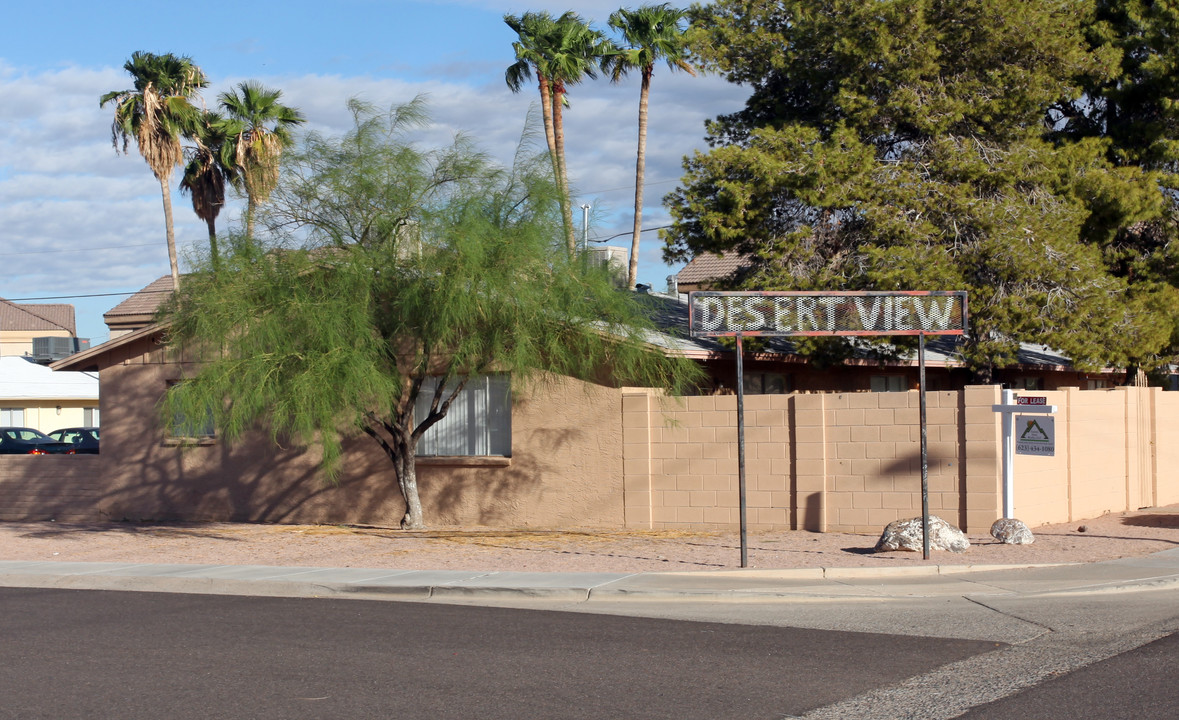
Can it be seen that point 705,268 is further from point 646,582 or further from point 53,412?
point 646,582

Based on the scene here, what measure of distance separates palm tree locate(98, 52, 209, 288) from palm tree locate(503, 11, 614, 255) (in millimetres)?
9476

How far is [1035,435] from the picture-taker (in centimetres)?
1448

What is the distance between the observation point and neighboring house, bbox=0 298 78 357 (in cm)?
6869

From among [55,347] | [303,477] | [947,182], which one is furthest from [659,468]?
[55,347]

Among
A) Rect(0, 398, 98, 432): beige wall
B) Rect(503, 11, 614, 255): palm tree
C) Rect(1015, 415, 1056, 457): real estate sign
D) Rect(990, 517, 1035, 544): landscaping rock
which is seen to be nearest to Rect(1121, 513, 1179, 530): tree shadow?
Rect(1015, 415, 1056, 457): real estate sign

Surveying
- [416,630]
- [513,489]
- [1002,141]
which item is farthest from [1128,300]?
[416,630]

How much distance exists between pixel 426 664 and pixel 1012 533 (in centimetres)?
851

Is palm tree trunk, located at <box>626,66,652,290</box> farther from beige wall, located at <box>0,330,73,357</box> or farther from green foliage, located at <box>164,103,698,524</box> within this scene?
beige wall, located at <box>0,330,73,357</box>

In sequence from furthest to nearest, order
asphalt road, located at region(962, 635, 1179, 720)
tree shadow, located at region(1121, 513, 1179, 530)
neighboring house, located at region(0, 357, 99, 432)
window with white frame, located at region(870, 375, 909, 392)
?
neighboring house, located at region(0, 357, 99, 432)
window with white frame, located at region(870, 375, 909, 392)
tree shadow, located at region(1121, 513, 1179, 530)
asphalt road, located at region(962, 635, 1179, 720)

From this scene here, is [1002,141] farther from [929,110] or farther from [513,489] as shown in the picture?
[513,489]

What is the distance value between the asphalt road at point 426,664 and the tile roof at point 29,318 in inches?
2568

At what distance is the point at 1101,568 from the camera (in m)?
12.5

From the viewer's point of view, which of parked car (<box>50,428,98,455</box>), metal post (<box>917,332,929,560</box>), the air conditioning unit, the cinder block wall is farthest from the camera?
the air conditioning unit

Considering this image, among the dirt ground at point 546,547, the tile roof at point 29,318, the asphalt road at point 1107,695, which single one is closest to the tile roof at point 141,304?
the dirt ground at point 546,547
